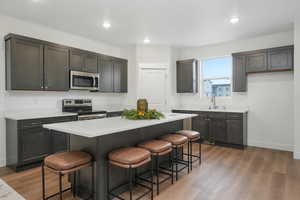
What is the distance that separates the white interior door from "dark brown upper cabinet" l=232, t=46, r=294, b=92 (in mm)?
1916

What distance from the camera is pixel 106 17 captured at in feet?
11.3

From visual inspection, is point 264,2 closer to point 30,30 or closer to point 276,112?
point 276,112

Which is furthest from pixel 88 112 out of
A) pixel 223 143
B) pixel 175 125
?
pixel 223 143

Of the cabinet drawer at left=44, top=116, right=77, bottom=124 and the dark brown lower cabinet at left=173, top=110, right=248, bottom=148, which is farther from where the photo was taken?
the dark brown lower cabinet at left=173, top=110, right=248, bottom=148

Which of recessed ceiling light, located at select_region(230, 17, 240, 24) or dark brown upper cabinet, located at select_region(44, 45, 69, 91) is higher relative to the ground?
recessed ceiling light, located at select_region(230, 17, 240, 24)

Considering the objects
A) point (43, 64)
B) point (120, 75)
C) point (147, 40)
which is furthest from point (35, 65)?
point (147, 40)

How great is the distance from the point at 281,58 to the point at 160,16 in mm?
2885

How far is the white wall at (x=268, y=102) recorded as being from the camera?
13.7 ft

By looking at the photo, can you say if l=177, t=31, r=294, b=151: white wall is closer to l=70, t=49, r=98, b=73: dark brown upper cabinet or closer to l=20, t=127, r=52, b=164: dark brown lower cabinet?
l=70, t=49, r=98, b=73: dark brown upper cabinet

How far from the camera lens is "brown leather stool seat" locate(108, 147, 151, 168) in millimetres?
1884

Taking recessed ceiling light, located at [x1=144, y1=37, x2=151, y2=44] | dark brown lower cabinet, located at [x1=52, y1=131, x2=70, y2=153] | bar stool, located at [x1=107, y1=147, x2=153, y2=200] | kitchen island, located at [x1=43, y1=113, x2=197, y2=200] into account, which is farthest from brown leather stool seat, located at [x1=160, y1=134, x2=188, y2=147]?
recessed ceiling light, located at [x1=144, y1=37, x2=151, y2=44]

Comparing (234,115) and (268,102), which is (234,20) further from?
(268,102)

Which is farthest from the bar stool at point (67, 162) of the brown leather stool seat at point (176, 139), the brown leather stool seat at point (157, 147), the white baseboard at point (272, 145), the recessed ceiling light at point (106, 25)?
the white baseboard at point (272, 145)

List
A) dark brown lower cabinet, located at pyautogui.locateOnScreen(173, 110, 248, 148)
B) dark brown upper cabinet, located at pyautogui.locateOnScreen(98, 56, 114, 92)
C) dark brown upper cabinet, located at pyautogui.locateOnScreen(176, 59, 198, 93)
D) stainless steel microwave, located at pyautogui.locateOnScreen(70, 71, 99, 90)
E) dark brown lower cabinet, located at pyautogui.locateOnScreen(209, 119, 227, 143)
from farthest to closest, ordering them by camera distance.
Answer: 1. dark brown upper cabinet, located at pyautogui.locateOnScreen(176, 59, 198, 93)
2. dark brown upper cabinet, located at pyautogui.locateOnScreen(98, 56, 114, 92)
3. dark brown lower cabinet, located at pyautogui.locateOnScreen(209, 119, 227, 143)
4. dark brown lower cabinet, located at pyautogui.locateOnScreen(173, 110, 248, 148)
5. stainless steel microwave, located at pyautogui.locateOnScreen(70, 71, 99, 90)
